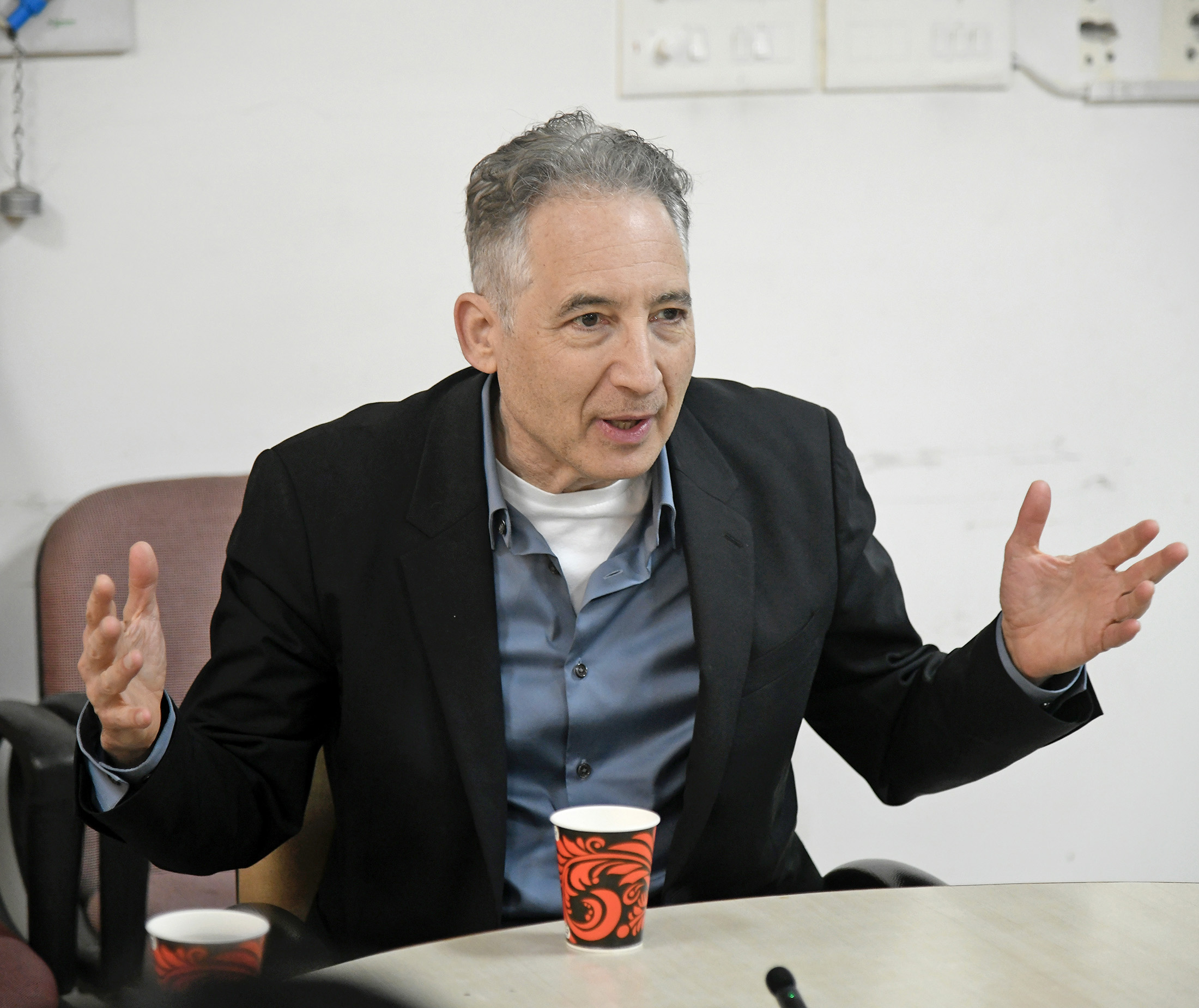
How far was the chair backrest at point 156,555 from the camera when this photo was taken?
1.85 m

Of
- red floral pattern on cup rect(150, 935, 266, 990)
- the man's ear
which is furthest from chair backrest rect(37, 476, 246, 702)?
red floral pattern on cup rect(150, 935, 266, 990)

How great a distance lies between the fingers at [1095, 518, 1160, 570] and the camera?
1.10 metres

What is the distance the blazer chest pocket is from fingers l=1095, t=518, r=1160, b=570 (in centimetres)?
34

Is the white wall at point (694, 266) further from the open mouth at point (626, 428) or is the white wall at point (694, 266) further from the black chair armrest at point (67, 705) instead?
the open mouth at point (626, 428)

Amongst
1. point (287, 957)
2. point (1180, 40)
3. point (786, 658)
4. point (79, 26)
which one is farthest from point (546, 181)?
point (1180, 40)

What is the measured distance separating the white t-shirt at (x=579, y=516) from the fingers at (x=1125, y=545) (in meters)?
0.50

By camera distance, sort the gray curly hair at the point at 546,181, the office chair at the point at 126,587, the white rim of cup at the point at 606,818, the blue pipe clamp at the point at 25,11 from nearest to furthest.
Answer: the white rim of cup at the point at 606,818
the gray curly hair at the point at 546,181
the office chair at the point at 126,587
the blue pipe clamp at the point at 25,11

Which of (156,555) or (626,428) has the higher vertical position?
(626,428)

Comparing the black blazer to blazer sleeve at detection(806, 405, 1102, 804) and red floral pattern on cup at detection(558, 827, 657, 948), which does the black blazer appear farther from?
red floral pattern on cup at detection(558, 827, 657, 948)

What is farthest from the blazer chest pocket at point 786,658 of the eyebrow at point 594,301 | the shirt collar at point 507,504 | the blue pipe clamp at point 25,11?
the blue pipe clamp at point 25,11

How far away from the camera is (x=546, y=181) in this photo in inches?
51.8

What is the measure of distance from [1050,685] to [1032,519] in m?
0.18

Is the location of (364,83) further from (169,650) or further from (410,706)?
(410,706)

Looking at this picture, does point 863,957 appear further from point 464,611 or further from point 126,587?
point 126,587
